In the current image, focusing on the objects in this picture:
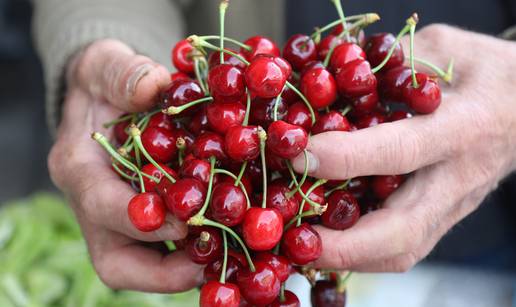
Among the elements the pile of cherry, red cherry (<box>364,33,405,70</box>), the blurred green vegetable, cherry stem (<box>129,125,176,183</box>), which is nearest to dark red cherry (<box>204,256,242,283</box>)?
the pile of cherry

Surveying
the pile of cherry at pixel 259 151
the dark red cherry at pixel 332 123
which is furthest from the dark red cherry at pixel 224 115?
the dark red cherry at pixel 332 123

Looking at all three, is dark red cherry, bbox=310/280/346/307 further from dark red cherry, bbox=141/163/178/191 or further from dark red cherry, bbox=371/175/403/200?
dark red cherry, bbox=141/163/178/191

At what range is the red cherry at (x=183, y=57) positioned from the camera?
88 cm

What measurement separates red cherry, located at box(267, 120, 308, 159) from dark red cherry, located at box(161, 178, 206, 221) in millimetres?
101

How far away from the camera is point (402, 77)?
2.62 ft

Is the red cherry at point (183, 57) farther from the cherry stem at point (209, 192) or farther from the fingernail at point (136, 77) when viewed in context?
the cherry stem at point (209, 192)

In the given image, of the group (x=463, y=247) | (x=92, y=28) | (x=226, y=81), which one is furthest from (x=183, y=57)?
(x=463, y=247)

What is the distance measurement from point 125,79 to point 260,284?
1.25 feet

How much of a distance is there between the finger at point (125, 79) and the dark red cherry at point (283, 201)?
0.78 feet

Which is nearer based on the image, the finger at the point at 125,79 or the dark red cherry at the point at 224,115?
the dark red cherry at the point at 224,115

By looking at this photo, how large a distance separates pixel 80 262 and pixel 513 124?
1034mm

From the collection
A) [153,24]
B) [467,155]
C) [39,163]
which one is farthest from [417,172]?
[39,163]

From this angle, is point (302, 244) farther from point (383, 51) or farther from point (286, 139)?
point (383, 51)

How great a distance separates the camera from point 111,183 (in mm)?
825
